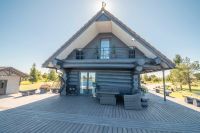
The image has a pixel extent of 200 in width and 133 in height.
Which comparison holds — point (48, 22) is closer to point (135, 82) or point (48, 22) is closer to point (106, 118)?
point (135, 82)

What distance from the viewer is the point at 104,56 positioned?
11578 mm

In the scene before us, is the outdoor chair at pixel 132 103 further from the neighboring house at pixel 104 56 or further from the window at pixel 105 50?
the window at pixel 105 50

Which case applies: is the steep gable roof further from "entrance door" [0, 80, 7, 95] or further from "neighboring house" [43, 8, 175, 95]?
"entrance door" [0, 80, 7, 95]

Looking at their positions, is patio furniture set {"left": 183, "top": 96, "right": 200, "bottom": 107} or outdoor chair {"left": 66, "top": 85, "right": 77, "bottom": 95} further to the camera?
outdoor chair {"left": 66, "top": 85, "right": 77, "bottom": 95}

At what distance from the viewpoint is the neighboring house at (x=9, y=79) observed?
1352 centimetres

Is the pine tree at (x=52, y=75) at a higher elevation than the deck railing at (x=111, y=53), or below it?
below

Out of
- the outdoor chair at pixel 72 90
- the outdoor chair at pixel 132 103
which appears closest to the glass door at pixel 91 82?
the outdoor chair at pixel 72 90

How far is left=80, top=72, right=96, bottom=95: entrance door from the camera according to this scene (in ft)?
38.2

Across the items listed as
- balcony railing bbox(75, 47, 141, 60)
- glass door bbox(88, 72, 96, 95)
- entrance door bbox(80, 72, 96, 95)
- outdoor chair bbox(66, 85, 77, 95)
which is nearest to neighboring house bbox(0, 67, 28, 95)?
outdoor chair bbox(66, 85, 77, 95)

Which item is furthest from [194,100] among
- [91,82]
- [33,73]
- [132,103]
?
[33,73]

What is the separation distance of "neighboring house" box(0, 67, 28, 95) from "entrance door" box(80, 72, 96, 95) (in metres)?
8.63

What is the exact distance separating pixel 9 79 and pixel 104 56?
11.4 metres

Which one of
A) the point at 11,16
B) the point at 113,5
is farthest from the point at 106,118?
the point at 11,16

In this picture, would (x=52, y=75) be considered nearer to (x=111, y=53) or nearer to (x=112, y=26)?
(x=111, y=53)
